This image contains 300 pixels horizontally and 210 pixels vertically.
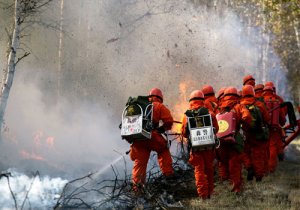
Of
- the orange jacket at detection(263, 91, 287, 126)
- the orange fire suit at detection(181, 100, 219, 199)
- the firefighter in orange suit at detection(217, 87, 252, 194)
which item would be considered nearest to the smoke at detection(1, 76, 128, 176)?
the firefighter in orange suit at detection(217, 87, 252, 194)

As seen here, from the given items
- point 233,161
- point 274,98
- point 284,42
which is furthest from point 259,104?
point 284,42

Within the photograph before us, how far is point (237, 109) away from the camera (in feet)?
28.2

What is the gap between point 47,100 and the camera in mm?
20422

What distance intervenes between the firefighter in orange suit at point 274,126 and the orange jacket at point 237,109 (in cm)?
168

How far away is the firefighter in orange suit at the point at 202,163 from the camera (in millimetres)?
7508

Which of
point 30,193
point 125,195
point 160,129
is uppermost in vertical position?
point 160,129

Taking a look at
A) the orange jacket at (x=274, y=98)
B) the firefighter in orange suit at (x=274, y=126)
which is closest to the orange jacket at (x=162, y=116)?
the firefighter in orange suit at (x=274, y=126)

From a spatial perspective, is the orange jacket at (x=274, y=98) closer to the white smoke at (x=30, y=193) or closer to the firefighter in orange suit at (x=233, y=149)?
the firefighter in orange suit at (x=233, y=149)

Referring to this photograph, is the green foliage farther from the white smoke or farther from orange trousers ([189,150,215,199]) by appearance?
the white smoke

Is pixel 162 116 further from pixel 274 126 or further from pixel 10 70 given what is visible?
pixel 10 70

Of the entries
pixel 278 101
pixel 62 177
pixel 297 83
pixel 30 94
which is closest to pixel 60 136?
pixel 30 94

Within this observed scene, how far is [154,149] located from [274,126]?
3.64 m

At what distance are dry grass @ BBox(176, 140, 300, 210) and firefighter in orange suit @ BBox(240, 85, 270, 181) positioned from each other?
281 mm

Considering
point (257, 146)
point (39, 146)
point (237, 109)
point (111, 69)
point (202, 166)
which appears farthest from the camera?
point (111, 69)
